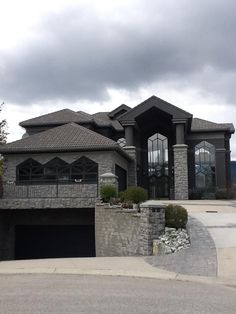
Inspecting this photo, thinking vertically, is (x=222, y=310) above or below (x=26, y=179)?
below

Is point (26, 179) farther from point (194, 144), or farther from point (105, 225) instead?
point (194, 144)

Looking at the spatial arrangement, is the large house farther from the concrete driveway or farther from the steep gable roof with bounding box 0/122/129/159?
the concrete driveway

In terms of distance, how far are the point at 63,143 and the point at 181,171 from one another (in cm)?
1236

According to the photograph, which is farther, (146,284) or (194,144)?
(194,144)

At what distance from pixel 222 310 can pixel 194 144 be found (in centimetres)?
3705

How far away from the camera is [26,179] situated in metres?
32.5

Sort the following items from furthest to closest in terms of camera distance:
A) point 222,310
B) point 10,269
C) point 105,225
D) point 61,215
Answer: point 61,215, point 105,225, point 10,269, point 222,310

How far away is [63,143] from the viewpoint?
106ft

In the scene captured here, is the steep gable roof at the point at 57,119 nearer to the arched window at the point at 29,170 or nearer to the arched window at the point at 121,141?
the arched window at the point at 121,141

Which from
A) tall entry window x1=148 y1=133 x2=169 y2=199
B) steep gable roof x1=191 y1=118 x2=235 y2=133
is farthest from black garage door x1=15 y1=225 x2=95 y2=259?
steep gable roof x1=191 y1=118 x2=235 y2=133

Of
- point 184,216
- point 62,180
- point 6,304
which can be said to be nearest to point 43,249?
point 62,180

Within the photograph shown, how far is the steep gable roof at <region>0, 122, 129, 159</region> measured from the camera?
31453mm

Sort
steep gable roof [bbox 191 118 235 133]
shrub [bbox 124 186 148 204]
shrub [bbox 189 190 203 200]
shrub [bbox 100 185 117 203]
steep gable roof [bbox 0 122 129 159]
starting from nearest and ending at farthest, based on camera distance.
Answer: shrub [bbox 124 186 148 204] → shrub [bbox 100 185 117 203] → steep gable roof [bbox 0 122 129 159] → shrub [bbox 189 190 203 200] → steep gable roof [bbox 191 118 235 133]

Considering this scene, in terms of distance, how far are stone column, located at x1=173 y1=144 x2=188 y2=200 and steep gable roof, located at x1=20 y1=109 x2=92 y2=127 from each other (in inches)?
308
